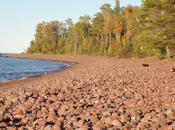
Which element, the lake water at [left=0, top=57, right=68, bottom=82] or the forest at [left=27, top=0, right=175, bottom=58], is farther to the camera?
the lake water at [left=0, top=57, right=68, bottom=82]

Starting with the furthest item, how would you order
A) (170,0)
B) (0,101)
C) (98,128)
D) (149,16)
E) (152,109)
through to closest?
1. (149,16)
2. (170,0)
3. (0,101)
4. (152,109)
5. (98,128)

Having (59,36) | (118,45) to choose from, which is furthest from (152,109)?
(59,36)

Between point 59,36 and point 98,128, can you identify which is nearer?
point 98,128

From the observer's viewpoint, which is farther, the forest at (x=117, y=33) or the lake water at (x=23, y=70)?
the lake water at (x=23, y=70)

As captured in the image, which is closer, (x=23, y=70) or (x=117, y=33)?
(x=23, y=70)

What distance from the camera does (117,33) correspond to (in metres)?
107

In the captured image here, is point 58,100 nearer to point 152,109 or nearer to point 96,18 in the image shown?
point 152,109

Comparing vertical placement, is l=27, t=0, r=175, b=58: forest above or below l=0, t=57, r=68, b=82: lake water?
above

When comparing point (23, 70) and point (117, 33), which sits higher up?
point (117, 33)

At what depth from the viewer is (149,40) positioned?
41.9 m

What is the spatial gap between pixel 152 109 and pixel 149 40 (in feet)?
96.1

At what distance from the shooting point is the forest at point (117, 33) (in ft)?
134

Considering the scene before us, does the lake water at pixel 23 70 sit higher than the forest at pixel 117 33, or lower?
lower

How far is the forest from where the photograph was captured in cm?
4081
